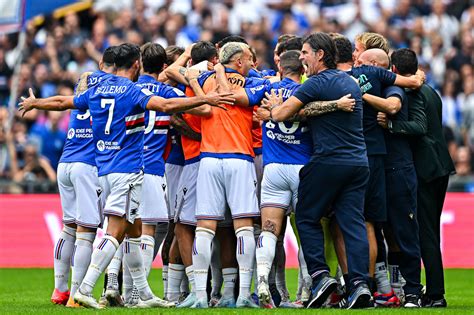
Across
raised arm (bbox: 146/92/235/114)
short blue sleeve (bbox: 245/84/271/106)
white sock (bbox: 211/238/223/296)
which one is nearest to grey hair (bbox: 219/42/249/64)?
short blue sleeve (bbox: 245/84/271/106)

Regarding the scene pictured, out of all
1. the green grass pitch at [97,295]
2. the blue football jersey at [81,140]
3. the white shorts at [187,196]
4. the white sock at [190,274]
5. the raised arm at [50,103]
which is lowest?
the green grass pitch at [97,295]

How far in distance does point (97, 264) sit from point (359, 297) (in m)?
2.82

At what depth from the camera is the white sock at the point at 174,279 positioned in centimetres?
1299

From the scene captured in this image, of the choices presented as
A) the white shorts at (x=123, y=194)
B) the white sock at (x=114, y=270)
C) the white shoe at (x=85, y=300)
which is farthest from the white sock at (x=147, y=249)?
the white shoe at (x=85, y=300)

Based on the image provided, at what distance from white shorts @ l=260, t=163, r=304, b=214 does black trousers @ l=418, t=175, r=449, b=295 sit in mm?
1512

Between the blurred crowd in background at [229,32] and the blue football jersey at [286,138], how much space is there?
10815 mm

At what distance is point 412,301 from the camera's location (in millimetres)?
12281

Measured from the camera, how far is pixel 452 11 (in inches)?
1006

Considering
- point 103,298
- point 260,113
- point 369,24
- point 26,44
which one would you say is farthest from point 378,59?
point 26,44

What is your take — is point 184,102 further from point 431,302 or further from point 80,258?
point 431,302

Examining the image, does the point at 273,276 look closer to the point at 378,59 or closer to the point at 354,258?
the point at 354,258

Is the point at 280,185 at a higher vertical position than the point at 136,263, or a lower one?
higher

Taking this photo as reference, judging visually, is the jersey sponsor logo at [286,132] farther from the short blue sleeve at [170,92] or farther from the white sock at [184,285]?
the white sock at [184,285]

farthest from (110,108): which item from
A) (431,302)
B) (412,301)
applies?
(431,302)
